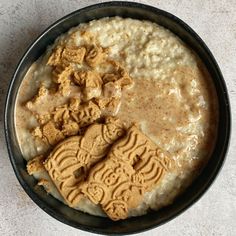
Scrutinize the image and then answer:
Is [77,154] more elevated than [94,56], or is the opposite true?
[94,56]

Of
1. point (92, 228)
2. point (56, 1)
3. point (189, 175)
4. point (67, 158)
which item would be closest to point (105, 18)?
point (56, 1)

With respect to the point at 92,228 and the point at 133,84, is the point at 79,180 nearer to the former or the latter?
the point at 92,228

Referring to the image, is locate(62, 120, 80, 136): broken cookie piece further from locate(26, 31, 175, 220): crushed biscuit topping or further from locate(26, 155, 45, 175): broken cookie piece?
locate(26, 155, 45, 175): broken cookie piece

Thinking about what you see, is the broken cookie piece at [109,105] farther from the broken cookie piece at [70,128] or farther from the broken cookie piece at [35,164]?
the broken cookie piece at [35,164]

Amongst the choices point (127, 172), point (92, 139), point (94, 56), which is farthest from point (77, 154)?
point (94, 56)

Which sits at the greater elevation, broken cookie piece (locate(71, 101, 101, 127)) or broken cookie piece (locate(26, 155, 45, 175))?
broken cookie piece (locate(71, 101, 101, 127))

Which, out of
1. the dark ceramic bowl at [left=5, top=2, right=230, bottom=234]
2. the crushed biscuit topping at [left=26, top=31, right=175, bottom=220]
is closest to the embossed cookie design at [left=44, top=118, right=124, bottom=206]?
the crushed biscuit topping at [left=26, top=31, right=175, bottom=220]

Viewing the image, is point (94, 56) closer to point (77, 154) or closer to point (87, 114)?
point (87, 114)

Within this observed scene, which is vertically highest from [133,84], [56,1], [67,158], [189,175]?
[56,1]
